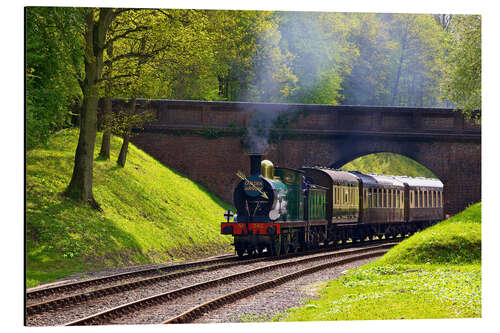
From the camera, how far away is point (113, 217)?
26.8 metres

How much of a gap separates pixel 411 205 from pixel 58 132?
68.0 feet

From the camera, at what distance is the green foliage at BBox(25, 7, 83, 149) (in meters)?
18.9

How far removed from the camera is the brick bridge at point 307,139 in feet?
126

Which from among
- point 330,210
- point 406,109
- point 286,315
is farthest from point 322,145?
point 286,315

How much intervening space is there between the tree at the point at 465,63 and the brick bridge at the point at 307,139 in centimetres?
1003

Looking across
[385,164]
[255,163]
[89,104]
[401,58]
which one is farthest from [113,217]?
[385,164]

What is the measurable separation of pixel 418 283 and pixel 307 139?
902 inches

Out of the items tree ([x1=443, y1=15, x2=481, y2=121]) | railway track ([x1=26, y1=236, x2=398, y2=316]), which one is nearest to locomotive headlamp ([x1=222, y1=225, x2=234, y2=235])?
railway track ([x1=26, y1=236, x2=398, y2=316])

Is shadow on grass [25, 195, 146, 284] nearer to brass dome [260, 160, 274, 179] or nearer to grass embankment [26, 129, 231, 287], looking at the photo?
grass embankment [26, 129, 231, 287]

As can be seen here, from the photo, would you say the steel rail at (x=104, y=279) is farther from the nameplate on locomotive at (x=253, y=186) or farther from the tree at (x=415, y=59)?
the tree at (x=415, y=59)

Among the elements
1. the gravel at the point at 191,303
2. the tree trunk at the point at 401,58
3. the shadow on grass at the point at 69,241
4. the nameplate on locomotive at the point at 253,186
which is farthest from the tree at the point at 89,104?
the tree trunk at the point at 401,58

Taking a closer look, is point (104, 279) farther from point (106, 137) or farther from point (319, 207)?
point (106, 137)

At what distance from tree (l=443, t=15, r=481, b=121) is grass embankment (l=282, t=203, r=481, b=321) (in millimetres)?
5267

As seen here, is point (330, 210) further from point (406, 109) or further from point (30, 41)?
point (30, 41)
